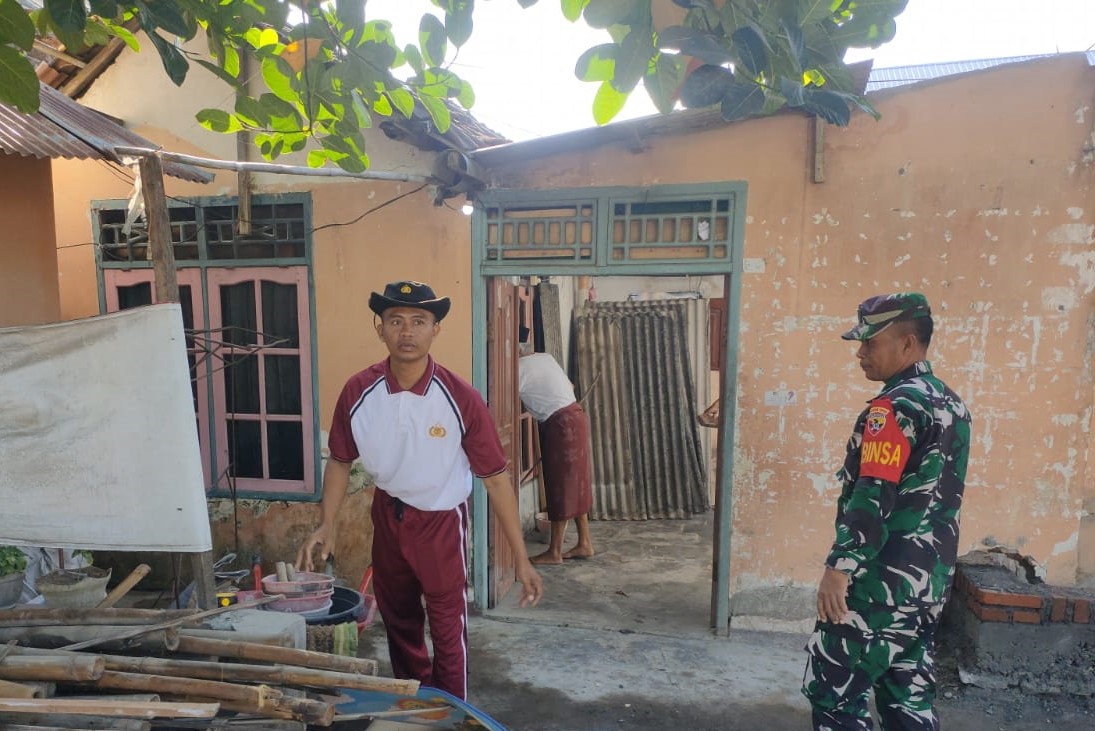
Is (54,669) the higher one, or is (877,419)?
(877,419)

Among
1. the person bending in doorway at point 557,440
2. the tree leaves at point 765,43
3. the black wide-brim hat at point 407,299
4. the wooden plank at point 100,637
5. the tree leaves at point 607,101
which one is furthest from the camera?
the person bending in doorway at point 557,440

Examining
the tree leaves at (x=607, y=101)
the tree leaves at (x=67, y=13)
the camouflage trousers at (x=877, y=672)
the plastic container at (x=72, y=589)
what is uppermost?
the tree leaves at (x=67, y=13)

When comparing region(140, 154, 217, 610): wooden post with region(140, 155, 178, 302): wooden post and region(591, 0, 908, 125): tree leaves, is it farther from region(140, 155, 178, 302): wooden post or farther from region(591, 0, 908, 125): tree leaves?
region(591, 0, 908, 125): tree leaves

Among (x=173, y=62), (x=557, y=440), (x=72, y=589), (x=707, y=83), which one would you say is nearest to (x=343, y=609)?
(x=72, y=589)

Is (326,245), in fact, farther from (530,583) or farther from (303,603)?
(530,583)

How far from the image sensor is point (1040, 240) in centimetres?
363

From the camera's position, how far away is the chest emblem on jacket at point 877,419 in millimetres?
2311

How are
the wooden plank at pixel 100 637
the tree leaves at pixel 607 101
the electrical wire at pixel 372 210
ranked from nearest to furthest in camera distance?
the tree leaves at pixel 607 101 < the wooden plank at pixel 100 637 < the electrical wire at pixel 372 210

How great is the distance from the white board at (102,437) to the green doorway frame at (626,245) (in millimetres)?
1833

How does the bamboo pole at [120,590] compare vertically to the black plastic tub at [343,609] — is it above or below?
above

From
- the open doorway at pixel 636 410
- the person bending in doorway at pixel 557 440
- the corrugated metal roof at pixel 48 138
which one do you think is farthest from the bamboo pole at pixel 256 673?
the open doorway at pixel 636 410

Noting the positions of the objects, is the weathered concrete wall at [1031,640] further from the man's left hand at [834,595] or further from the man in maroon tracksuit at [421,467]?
the man in maroon tracksuit at [421,467]

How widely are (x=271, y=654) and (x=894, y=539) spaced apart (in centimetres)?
220

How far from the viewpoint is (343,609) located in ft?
12.0
